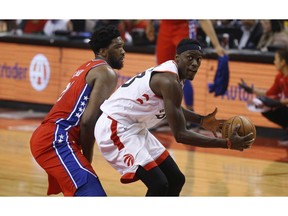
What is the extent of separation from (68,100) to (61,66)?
6062mm

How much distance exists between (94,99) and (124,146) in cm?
39

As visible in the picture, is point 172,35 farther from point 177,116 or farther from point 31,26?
point 177,116

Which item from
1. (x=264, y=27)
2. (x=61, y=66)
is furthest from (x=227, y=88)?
(x=61, y=66)

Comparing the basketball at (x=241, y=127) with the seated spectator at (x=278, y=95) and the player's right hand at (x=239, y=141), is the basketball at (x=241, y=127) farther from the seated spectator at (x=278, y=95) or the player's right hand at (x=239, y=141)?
the seated spectator at (x=278, y=95)

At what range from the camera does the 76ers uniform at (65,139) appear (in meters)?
4.85

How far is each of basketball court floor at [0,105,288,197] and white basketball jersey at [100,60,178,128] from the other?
67.6 inches

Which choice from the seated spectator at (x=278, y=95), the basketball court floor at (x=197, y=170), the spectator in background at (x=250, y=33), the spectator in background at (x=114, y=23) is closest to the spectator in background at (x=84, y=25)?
the spectator in background at (x=114, y=23)

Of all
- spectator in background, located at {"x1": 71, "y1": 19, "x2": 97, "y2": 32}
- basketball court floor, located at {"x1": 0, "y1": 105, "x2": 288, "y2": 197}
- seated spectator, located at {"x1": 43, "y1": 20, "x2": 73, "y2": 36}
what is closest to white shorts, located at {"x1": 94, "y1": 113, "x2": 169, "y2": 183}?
basketball court floor, located at {"x1": 0, "y1": 105, "x2": 288, "y2": 197}

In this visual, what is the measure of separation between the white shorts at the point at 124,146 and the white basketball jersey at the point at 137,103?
0.16 feet

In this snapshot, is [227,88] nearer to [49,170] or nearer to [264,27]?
[264,27]

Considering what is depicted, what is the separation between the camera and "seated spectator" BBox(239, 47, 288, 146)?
928 cm

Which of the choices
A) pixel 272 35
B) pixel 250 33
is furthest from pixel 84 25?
pixel 272 35

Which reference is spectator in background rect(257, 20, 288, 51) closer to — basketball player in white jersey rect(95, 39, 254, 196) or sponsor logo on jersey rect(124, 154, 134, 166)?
basketball player in white jersey rect(95, 39, 254, 196)
